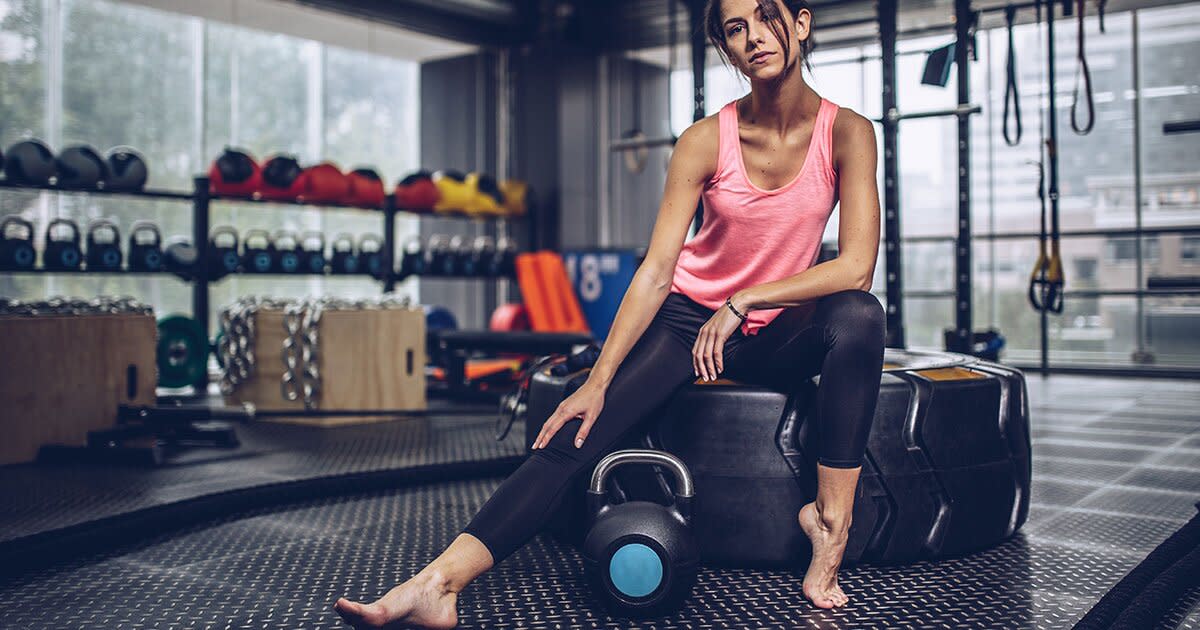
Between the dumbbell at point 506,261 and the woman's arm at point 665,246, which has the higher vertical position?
the dumbbell at point 506,261

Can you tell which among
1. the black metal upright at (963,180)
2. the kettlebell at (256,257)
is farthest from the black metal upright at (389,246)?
the black metal upright at (963,180)

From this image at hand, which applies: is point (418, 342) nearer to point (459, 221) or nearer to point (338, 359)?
point (338, 359)

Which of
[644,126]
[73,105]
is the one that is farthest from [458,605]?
[644,126]

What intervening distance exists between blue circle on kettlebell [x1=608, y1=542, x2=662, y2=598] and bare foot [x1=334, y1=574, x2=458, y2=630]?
0.26 m

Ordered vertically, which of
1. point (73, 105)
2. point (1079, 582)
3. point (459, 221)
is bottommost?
point (1079, 582)

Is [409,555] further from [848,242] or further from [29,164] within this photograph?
[29,164]

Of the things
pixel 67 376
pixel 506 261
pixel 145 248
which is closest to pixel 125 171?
pixel 145 248

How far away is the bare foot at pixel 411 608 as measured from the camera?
1370mm

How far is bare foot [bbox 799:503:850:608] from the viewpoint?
5.17 ft

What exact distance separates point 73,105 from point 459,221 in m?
3.00

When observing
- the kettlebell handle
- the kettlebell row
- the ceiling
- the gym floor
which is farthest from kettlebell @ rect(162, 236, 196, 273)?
the kettlebell handle

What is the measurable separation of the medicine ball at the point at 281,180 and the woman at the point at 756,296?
4311 mm

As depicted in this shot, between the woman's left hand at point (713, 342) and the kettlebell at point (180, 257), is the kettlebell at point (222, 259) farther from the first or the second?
the woman's left hand at point (713, 342)

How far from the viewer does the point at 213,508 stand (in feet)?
7.46
